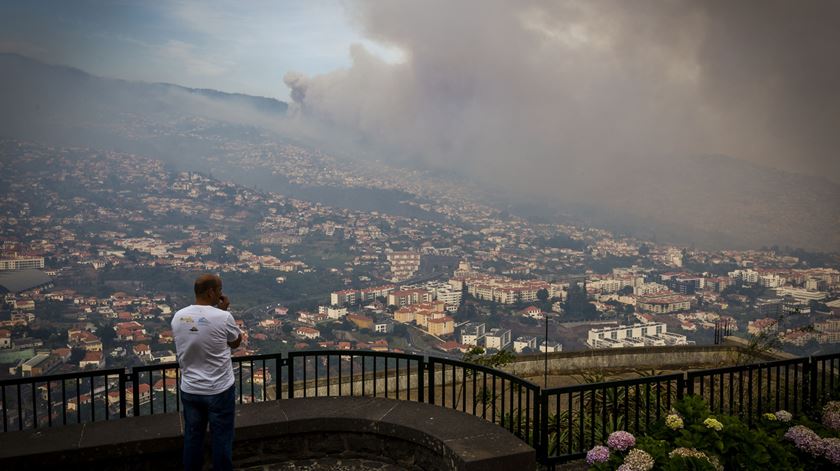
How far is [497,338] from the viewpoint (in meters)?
31.2

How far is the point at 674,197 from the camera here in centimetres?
7262

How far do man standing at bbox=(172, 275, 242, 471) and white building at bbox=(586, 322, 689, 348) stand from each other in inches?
966

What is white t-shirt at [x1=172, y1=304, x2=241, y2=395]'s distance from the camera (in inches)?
164

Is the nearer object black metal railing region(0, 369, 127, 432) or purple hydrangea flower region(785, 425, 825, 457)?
purple hydrangea flower region(785, 425, 825, 457)

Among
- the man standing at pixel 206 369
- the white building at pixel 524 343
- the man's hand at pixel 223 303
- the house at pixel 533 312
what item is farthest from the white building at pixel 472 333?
the man standing at pixel 206 369

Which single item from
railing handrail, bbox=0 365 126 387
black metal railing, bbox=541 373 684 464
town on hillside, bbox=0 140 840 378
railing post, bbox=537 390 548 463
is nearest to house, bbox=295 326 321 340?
town on hillside, bbox=0 140 840 378

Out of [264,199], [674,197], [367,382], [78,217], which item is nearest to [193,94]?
[264,199]

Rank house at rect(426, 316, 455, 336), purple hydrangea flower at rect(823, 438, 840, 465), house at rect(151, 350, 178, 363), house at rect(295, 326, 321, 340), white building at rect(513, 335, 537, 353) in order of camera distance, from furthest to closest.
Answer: house at rect(426, 316, 455, 336)
house at rect(295, 326, 321, 340)
white building at rect(513, 335, 537, 353)
house at rect(151, 350, 178, 363)
purple hydrangea flower at rect(823, 438, 840, 465)

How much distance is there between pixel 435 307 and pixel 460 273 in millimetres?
14278

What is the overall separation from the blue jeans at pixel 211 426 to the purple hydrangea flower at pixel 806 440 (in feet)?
14.8

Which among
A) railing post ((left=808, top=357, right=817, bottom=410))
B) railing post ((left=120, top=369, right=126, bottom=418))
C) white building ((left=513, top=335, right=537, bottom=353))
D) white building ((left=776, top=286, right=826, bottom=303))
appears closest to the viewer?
railing post ((left=120, top=369, right=126, bottom=418))

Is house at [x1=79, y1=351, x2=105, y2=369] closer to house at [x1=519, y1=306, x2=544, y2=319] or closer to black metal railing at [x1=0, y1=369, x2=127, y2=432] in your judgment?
black metal railing at [x1=0, y1=369, x2=127, y2=432]

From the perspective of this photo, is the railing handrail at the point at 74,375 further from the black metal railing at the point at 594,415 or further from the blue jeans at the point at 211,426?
the black metal railing at the point at 594,415

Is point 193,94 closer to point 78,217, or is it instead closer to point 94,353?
point 78,217
